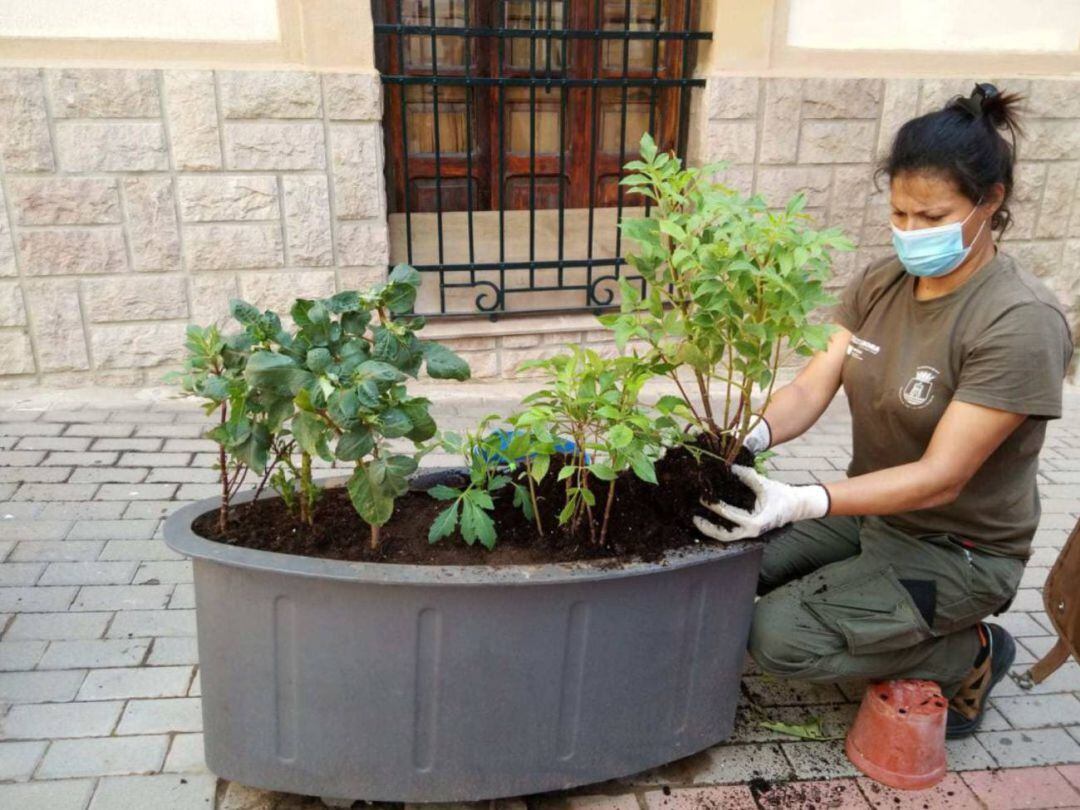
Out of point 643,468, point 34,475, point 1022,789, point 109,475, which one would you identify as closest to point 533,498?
point 643,468

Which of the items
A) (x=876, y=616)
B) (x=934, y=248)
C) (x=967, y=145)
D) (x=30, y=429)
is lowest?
(x=30, y=429)

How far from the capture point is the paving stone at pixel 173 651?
8.96ft

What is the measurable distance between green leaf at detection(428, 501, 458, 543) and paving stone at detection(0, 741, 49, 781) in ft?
3.97

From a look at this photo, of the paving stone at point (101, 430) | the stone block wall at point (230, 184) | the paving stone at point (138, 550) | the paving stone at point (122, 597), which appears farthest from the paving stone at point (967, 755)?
the paving stone at point (101, 430)

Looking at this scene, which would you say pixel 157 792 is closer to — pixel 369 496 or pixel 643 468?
pixel 369 496

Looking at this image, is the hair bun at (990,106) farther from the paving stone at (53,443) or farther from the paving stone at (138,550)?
the paving stone at (53,443)

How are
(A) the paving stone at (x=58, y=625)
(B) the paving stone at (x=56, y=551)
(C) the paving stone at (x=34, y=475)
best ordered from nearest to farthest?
(A) the paving stone at (x=58, y=625)
(B) the paving stone at (x=56, y=551)
(C) the paving stone at (x=34, y=475)

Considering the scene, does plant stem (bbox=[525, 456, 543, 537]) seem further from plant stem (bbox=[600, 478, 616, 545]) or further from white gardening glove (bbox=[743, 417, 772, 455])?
white gardening glove (bbox=[743, 417, 772, 455])

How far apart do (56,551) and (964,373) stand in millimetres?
3008

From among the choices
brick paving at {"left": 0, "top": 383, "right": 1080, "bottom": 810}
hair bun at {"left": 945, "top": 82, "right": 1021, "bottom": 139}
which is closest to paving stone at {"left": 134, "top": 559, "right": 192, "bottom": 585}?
brick paving at {"left": 0, "top": 383, "right": 1080, "bottom": 810}

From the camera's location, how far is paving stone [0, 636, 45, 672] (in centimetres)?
266

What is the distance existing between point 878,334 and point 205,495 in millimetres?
2652

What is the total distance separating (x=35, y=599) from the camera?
299 centimetres

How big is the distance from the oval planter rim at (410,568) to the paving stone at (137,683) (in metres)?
0.81
